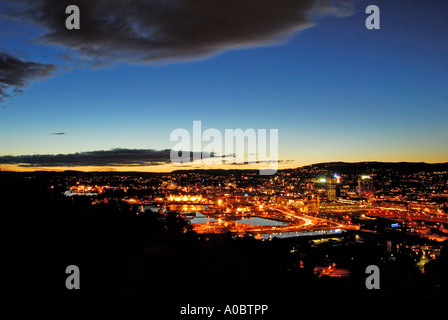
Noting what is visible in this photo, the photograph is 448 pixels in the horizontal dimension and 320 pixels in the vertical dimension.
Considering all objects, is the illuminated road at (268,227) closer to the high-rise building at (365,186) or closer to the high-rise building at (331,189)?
→ the high-rise building at (331,189)

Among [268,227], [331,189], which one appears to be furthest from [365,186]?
[268,227]

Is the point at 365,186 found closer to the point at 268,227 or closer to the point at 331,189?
the point at 331,189

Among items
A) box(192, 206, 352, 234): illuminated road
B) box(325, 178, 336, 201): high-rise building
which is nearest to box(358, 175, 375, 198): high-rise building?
box(325, 178, 336, 201): high-rise building

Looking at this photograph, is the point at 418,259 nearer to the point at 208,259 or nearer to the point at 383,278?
the point at 383,278

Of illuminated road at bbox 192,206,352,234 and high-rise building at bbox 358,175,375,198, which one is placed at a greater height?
high-rise building at bbox 358,175,375,198

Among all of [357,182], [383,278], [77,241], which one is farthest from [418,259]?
[357,182]

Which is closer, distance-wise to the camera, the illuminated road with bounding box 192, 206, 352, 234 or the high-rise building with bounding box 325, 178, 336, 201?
the illuminated road with bounding box 192, 206, 352, 234

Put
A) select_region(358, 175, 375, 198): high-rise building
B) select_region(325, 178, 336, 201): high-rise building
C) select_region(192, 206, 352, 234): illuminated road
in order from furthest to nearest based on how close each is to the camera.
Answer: select_region(358, 175, 375, 198): high-rise building
select_region(325, 178, 336, 201): high-rise building
select_region(192, 206, 352, 234): illuminated road

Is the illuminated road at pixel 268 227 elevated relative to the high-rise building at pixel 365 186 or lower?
lower

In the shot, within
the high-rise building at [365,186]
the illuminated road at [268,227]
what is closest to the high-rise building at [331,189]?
the high-rise building at [365,186]

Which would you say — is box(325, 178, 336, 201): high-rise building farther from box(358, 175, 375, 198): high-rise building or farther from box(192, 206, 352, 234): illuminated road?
box(192, 206, 352, 234): illuminated road

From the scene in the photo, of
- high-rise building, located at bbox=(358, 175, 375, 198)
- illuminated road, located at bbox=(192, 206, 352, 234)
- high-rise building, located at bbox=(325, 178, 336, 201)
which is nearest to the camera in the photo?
illuminated road, located at bbox=(192, 206, 352, 234)
